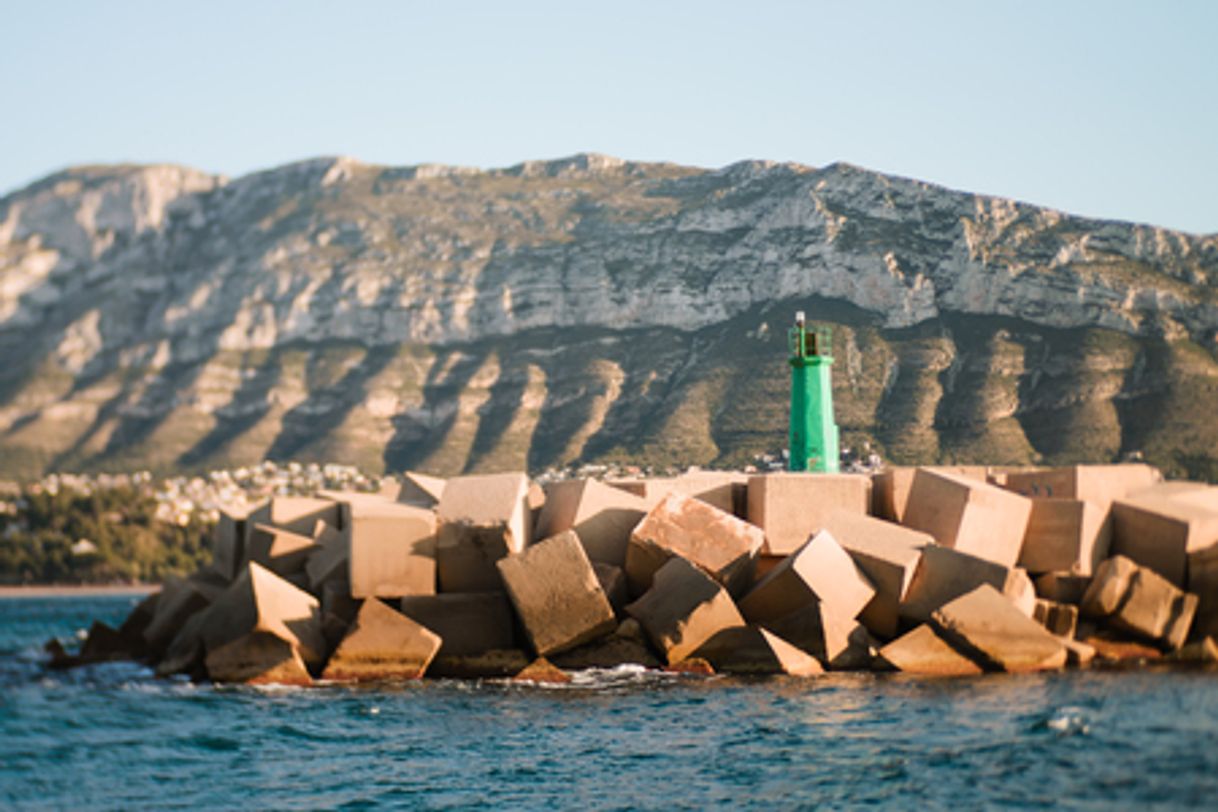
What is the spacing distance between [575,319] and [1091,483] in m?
77.3

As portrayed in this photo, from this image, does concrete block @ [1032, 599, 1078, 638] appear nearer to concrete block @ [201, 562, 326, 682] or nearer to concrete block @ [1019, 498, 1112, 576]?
concrete block @ [1019, 498, 1112, 576]

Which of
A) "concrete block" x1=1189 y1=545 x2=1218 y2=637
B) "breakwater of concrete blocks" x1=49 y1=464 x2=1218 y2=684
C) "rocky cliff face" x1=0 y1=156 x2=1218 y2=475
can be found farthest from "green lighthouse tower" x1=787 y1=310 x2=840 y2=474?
"rocky cliff face" x1=0 y1=156 x2=1218 y2=475

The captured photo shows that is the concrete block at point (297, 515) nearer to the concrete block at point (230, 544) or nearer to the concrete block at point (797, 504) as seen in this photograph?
the concrete block at point (230, 544)

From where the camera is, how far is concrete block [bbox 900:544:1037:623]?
1791 centimetres

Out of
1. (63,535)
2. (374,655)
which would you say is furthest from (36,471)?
(374,655)

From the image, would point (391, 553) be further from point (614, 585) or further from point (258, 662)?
point (614, 585)

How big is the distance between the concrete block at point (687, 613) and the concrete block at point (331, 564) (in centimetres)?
526

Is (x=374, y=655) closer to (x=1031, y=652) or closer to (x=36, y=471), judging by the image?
(x=1031, y=652)

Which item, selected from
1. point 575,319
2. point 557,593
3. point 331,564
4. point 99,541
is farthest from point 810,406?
point 99,541

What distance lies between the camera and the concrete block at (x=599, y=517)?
819 inches

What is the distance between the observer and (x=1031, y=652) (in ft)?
56.9

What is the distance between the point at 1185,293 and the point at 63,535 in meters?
70.1

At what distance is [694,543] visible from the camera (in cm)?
1998

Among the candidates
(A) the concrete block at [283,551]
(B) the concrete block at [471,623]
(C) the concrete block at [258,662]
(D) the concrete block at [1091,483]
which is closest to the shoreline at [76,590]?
(A) the concrete block at [283,551]
